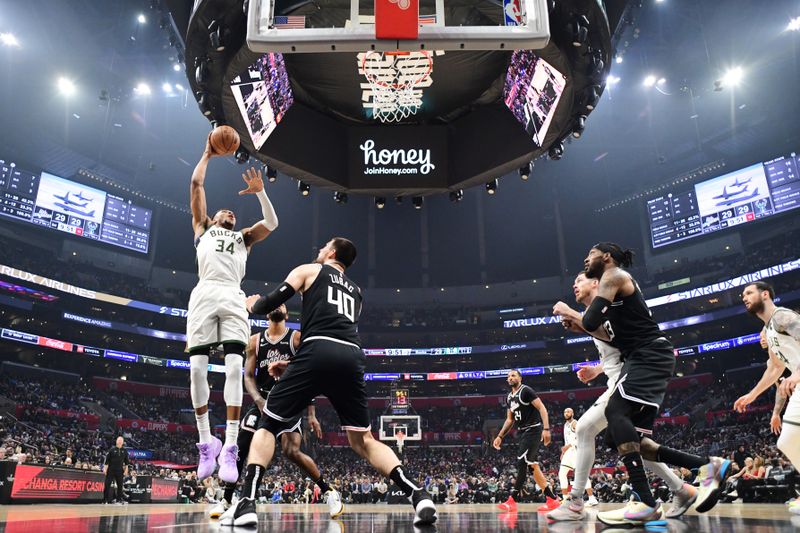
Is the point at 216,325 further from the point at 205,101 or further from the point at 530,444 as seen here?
the point at 530,444

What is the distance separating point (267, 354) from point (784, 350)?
5.74m

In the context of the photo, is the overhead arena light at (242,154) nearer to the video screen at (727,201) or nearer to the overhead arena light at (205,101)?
the overhead arena light at (205,101)

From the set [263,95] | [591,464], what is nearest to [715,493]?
[591,464]

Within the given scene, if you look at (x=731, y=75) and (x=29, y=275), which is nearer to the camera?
(x=731, y=75)

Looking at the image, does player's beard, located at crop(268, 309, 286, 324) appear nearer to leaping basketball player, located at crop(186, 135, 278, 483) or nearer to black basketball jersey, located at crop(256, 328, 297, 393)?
black basketball jersey, located at crop(256, 328, 297, 393)

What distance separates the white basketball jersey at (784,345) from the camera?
5.55 meters

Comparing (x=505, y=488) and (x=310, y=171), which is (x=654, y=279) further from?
(x=310, y=171)

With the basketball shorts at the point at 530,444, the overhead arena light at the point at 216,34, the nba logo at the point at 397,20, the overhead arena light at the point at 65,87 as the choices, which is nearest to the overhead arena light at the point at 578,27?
the nba logo at the point at 397,20

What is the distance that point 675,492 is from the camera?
493cm

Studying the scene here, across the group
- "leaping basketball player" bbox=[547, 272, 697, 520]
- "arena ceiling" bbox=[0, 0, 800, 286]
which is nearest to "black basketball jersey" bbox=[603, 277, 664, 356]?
"leaping basketball player" bbox=[547, 272, 697, 520]

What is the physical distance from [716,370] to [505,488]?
21.8 metres

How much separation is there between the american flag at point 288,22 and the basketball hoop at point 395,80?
291cm

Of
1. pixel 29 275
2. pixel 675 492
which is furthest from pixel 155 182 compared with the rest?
pixel 675 492

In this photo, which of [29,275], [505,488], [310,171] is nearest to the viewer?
[310,171]
